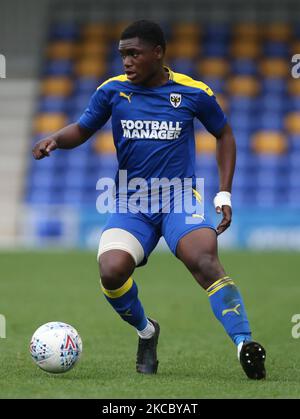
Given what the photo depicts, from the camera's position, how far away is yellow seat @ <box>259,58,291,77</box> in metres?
26.5

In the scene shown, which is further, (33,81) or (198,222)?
(33,81)

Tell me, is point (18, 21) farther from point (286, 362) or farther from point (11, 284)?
point (286, 362)

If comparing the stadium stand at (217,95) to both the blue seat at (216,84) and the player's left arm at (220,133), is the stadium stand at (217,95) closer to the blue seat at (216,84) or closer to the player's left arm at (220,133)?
the blue seat at (216,84)

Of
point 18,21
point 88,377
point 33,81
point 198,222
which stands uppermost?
point 18,21

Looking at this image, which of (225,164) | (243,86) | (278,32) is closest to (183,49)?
(243,86)

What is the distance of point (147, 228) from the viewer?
6355 mm

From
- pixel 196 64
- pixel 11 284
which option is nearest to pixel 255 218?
pixel 196 64

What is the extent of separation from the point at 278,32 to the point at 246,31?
87cm

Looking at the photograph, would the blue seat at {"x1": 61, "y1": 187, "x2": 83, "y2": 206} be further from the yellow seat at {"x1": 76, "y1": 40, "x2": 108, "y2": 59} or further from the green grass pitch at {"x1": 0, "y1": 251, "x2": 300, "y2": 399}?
the green grass pitch at {"x1": 0, "y1": 251, "x2": 300, "y2": 399}

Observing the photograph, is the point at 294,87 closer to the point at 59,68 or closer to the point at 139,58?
the point at 59,68

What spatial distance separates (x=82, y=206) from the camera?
2242 cm

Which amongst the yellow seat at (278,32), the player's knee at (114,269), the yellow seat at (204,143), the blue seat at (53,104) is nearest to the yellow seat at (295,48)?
the yellow seat at (278,32)

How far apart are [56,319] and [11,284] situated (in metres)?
4.00

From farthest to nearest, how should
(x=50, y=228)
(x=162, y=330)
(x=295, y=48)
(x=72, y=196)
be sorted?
(x=295, y=48) < (x=72, y=196) < (x=50, y=228) < (x=162, y=330)
